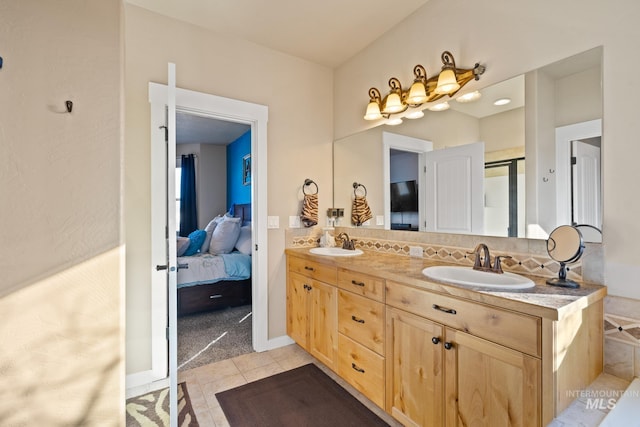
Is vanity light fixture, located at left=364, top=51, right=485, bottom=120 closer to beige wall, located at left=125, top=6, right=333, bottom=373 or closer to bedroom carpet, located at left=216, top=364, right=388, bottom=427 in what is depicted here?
beige wall, located at left=125, top=6, right=333, bottom=373

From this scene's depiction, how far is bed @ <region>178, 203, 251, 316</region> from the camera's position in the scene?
3350 millimetres

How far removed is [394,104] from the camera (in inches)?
91.7

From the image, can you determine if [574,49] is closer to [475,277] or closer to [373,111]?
[475,277]

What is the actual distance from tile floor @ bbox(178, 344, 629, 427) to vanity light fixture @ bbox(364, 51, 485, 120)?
1.72 metres

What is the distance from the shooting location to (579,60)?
1.42m

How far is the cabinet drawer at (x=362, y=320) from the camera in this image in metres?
1.72

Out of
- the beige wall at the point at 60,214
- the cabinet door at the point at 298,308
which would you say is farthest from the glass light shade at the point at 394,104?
the beige wall at the point at 60,214

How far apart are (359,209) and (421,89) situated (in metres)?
1.16

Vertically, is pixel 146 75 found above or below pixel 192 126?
below

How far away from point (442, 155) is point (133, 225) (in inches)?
88.9

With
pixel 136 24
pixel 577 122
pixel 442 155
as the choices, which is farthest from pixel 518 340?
pixel 136 24

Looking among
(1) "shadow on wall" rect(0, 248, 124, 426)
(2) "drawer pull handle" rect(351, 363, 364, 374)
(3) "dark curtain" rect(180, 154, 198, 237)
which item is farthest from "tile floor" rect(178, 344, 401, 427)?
(3) "dark curtain" rect(180, 154, 198, 237)

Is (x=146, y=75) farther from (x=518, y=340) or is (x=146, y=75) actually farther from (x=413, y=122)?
(x=518, y=340)

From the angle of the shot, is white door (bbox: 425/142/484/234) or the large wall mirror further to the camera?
white door (bbox: 425/142/484/234)
